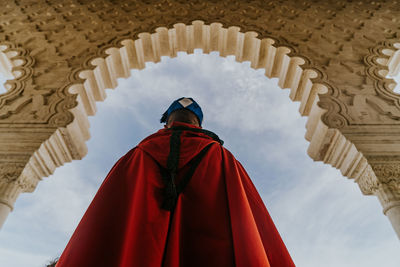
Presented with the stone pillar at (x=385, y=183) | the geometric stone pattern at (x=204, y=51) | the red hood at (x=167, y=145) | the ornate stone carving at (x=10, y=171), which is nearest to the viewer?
the red hood at (x=167, y=145)

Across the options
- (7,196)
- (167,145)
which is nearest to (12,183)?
(7,196)

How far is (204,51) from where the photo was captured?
295 centimetres

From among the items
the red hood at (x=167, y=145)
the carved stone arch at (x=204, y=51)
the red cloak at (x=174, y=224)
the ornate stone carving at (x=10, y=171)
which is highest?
the carved stone arch at (x=204, y=51)

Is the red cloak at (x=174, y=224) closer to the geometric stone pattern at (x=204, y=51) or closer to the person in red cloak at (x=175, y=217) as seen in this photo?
the person in red cloak at (x=175, y=217)

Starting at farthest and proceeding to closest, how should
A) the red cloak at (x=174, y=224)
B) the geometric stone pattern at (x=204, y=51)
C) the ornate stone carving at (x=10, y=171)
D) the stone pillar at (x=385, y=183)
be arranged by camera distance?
the geometric stone pattern at (x=204, y=51) → the ornate stone carving at (x=10, y=171) → the stone pillar at (x=385, y=183) → the red cloak at (x=174, y=224)

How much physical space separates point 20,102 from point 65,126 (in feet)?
1.54

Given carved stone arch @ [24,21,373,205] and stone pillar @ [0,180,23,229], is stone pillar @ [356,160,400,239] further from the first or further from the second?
stone pillar @ [0,180,23,229]

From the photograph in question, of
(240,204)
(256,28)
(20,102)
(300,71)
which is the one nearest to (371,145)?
(300,71)

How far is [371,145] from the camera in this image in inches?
60.2

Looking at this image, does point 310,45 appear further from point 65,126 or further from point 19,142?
point 19,142

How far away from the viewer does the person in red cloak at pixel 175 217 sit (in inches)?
23.8

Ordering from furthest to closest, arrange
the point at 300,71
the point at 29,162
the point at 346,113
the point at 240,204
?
the point at 300,71 < the point at 346,113 < the point at 29,162 < the point at 240,204

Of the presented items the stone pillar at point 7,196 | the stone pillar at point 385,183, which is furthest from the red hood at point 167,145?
the stone pillar at point 385,183

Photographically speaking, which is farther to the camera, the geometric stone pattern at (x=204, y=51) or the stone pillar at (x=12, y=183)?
the geometric stone pattern at (x=204, y=51)
